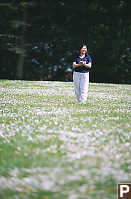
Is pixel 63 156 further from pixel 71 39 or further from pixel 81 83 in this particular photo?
pixel 71 39

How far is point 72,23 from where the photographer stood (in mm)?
48156

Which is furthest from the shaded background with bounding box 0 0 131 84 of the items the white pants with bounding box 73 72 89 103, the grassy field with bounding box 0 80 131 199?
the grassy field with bounding box 0 80 131 199

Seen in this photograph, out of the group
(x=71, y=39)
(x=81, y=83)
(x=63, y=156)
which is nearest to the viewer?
(x=63, y=156)

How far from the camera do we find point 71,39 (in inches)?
1877

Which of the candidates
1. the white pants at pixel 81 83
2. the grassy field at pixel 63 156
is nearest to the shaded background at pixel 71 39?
the white pants at pixel 81 83

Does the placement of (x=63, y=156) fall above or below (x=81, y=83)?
below

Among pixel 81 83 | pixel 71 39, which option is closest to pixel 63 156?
pixel 81 83

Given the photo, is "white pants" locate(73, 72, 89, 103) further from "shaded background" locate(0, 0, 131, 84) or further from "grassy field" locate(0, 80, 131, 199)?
"shaded background" locate(0, 0, 131, 84)

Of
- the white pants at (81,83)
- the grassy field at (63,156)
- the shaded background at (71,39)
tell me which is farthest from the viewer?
the shaded background at (71,39)

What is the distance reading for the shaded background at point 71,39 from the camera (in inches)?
1788

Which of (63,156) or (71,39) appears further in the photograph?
(71,39)

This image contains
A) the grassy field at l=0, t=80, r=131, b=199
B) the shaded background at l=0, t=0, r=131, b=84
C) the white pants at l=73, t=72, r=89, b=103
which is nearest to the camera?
the grassy field at l=0, t=80, r=131, b=199

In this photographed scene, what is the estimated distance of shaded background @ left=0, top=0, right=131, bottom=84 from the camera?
45406mm

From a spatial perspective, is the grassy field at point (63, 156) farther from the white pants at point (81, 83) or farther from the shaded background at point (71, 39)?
the shaded background at point (71, 39)
